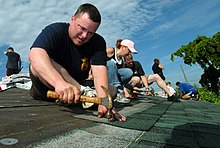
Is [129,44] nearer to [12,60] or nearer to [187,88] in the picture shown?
[12,60]

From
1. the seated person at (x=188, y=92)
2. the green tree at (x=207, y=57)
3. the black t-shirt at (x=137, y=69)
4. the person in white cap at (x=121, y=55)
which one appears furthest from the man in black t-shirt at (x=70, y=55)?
the green tree at (x=207, y=57)

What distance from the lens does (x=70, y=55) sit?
6.36ft

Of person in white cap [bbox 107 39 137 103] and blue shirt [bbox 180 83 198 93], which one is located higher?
→ person in white cap [bbox 107 39 137 103]

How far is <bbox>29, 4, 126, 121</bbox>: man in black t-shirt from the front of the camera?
1487 mm

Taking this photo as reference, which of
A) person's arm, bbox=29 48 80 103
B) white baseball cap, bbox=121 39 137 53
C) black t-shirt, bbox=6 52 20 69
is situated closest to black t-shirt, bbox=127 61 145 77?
white baseball cap, bbox=121 39 137 53

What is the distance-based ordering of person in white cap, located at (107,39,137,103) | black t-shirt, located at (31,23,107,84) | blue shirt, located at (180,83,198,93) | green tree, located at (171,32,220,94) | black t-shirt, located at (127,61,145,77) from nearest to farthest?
black t-shirt, located at (31,23,107,84) → person in white cap, located at (107,39,137,103) → black t-shirt, located at (127,61,145,77) → blue shirt, located at (180,83,198,93) → green tree, located at (171,32,220,94)

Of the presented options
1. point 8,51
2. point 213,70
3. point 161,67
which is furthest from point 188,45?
point 8,51

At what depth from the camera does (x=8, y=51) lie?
6113mm

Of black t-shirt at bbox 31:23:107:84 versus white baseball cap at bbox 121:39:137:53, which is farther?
white baseball cap at bbox 121:39:137:53

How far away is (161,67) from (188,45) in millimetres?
12690

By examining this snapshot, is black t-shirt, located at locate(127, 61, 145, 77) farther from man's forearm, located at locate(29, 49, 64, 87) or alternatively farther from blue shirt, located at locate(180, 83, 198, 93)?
blue shirt, located at locate(180, 83, 198, 93)

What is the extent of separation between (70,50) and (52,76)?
1.85 ft

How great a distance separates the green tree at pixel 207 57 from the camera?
15.7 m

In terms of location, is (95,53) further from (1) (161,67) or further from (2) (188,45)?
(2) (188,45)
